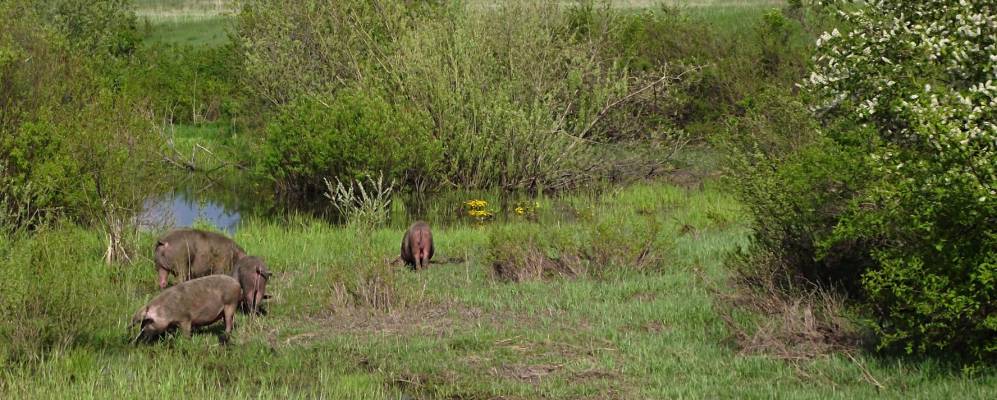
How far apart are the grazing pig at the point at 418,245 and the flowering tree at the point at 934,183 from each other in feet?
18.4

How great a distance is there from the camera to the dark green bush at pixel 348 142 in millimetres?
22078

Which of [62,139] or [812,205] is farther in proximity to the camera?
[62,139]

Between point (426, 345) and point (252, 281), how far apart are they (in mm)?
2229

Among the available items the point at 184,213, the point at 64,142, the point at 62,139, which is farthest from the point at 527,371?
the point at 184,213

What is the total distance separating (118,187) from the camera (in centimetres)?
1479

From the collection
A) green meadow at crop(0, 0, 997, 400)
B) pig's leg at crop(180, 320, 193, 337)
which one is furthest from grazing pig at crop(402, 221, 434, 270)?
pig's leg at crop(180, 320, 193, 337)

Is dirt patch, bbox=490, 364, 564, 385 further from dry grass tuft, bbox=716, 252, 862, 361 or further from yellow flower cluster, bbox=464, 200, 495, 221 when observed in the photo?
yellow flower cluster, bbox=464, 200, 495, 221

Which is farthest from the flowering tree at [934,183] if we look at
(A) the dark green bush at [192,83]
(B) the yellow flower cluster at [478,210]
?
(A) the dark green bush at [192,83]

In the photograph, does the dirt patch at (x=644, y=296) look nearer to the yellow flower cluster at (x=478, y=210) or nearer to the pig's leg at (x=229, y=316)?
the pig's leg at (x=229, y=316)

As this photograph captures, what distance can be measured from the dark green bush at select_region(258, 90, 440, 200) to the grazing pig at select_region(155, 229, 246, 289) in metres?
8.56

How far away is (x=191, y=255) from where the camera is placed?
1273 cm

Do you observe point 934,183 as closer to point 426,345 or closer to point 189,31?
point 426,345

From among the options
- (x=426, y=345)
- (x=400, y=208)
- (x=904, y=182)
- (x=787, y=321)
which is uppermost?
(x=904, y=182)

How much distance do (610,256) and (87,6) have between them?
43.6m
